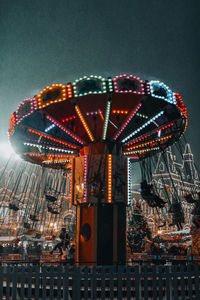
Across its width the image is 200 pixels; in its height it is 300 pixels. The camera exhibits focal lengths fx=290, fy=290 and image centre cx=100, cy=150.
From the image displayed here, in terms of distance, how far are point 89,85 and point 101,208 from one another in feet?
18.8

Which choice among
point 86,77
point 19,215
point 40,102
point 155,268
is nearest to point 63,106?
point 40,102

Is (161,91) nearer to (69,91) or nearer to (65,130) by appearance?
(69,91)

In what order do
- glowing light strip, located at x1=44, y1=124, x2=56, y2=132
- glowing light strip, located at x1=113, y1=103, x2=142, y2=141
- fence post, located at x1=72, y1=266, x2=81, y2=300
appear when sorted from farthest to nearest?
glowing light strip, located at x1=44, y1=124, x2=56, y2=132 → glowing light strip, located at x1=113, y1=103, x2=142, y2=141 → fence post, located at x1=72, y1=266, x2=81, y2=300

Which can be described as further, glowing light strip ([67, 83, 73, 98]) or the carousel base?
the carousel base

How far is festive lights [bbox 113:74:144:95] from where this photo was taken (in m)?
11.6

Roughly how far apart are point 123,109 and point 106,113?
2.62ft

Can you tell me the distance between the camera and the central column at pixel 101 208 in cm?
1325

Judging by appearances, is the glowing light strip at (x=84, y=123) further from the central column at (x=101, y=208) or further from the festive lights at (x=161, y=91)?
the festive lights at (x=161, y=91)

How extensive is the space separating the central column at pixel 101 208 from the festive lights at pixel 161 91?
12.1 ft

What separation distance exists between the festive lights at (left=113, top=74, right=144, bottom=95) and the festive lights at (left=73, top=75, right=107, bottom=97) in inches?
20.6

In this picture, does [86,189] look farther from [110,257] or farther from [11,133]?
[11,133]

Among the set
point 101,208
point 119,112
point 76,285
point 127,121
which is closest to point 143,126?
point 127,121

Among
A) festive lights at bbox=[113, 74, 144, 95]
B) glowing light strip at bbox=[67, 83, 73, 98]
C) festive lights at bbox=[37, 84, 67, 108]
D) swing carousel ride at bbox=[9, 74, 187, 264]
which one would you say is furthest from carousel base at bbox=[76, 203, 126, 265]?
festive lights at bbox=[113, 74, 144, 95]

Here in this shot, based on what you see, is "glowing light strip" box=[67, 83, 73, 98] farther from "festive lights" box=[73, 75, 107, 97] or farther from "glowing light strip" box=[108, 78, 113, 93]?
"glowing light strip" box=[108, 78, 113, 93]
